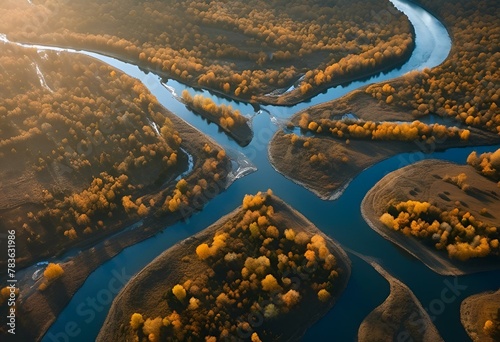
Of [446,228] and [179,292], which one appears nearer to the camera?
[179,292]

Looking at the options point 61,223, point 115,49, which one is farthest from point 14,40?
point 61,223

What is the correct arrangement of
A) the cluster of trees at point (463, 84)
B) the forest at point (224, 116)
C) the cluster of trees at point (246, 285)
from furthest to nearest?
1. the cluster of trees at point (463, 84)
2. the forest at point (224, 116)
3. the cluster of trees at point (246, 285)

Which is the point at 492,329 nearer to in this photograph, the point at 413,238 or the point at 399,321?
the point at 399,321

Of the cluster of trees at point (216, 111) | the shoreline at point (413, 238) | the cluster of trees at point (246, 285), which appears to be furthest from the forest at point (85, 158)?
the shoreline at point (413, 238)

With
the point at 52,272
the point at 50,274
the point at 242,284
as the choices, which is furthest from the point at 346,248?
the point at 50,274

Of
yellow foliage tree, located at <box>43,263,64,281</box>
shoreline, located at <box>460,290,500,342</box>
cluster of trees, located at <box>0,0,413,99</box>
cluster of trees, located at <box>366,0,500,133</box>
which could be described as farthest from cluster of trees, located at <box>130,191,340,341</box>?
cluster of trees, located at <box>366,0,500,133</box>

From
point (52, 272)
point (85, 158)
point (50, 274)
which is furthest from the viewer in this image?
point (85, 158)

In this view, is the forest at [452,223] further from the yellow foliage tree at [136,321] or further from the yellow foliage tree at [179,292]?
the yellow foliage tree at [136,321]
